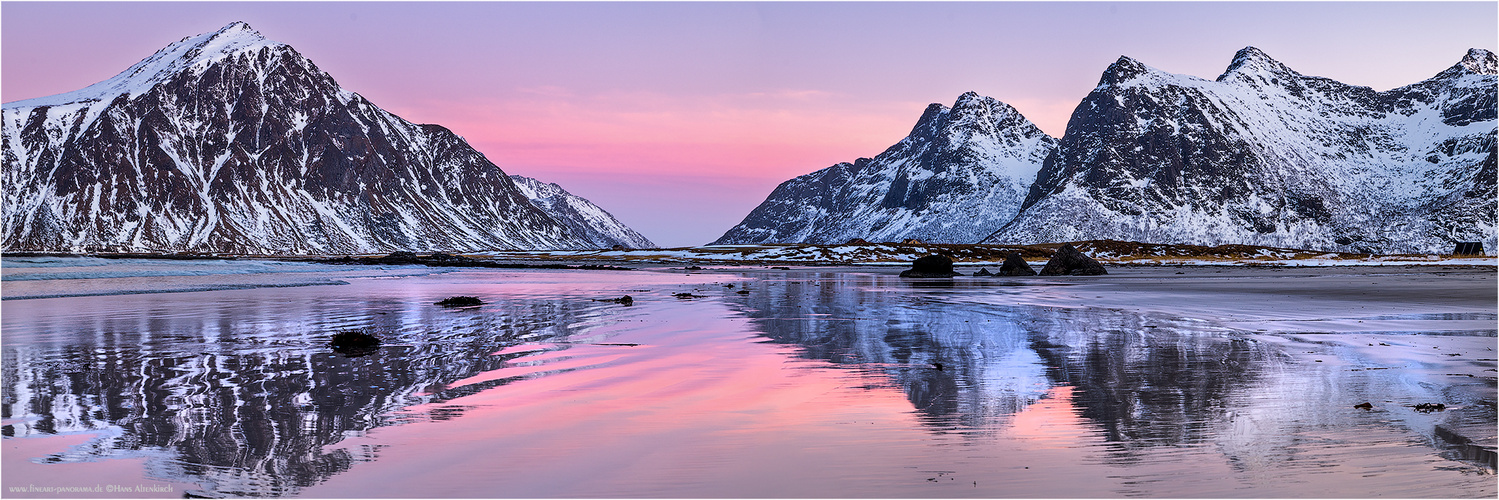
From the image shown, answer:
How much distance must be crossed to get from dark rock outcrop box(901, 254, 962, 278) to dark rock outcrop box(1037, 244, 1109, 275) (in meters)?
6.52

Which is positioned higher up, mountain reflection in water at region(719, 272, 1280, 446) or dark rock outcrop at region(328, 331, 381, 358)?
dark rock outcrop at region(328, 331, 381, 358)

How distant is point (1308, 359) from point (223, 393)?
1561cm

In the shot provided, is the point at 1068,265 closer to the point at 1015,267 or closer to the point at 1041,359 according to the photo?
the point at 1015,267

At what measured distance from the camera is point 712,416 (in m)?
11.1

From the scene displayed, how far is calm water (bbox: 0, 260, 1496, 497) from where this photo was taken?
806 cm

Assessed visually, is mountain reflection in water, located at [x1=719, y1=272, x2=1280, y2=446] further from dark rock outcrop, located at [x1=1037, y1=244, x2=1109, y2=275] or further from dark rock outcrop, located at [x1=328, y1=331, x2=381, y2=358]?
dark rock outcrop, located at [x1=1037, y1=244, x2=1109, y2=275]

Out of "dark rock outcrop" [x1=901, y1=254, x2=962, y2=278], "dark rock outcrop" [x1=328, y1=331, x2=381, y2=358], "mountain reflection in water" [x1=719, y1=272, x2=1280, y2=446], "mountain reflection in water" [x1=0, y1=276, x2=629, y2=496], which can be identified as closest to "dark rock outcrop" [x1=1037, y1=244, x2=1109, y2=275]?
"dark rock outcrop" [x1=901, y1=254, x2=962, y2=278]

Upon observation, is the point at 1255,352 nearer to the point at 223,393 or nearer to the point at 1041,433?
the point at 1041,433

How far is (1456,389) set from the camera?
12398 millimetres

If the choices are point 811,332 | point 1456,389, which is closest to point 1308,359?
point 1456,389

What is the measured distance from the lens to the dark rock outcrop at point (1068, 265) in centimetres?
6925

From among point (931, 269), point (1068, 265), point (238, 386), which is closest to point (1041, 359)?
point (238, 386)

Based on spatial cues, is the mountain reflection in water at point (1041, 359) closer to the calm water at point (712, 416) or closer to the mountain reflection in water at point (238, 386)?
the calm water at point (712, 416)

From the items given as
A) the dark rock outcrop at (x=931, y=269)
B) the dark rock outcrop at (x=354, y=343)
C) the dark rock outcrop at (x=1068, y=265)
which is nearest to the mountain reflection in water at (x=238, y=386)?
the dark rock outcrop at (x=354, y=343)
